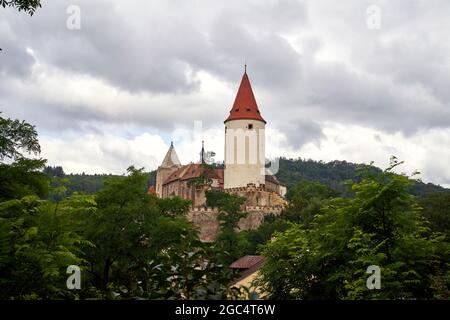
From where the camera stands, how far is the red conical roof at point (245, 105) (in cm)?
7681

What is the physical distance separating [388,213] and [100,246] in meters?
13.7

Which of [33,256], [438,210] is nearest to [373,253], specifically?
[33,256]

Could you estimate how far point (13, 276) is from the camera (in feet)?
25.5

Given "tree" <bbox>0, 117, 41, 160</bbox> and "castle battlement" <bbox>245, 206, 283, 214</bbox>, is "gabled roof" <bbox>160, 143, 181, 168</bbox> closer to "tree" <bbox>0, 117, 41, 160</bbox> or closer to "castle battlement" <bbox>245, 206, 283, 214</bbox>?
"castle battlement" <bbox>245, 206, 283, 214</bbox>

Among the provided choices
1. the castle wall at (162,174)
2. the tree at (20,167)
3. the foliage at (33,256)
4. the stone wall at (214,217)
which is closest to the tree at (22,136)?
the tree at (20,167)

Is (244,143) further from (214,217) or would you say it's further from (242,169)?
(214,217)

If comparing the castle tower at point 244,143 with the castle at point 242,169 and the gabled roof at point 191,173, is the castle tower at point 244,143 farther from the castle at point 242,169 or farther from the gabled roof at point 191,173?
the gabled roof at point 191,173

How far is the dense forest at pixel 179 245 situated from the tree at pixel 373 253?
1.4 inches

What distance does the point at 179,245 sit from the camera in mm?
4594

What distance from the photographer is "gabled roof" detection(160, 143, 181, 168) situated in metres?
91.6

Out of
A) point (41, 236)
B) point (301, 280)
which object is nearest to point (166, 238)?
point (301, 280)

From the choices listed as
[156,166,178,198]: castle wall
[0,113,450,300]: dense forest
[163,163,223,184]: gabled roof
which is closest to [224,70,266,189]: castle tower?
[163,163,223,184]: gabled roof

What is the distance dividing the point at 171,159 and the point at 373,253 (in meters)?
80.0
